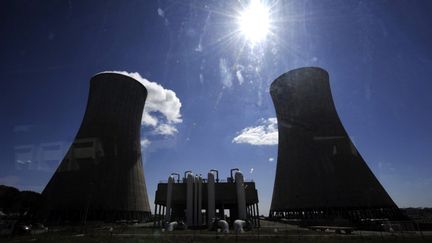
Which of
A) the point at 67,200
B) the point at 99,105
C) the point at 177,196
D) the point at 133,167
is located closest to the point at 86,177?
the point at 67,200

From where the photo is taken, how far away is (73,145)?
28.8 metres

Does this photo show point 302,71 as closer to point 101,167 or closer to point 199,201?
point 199,201

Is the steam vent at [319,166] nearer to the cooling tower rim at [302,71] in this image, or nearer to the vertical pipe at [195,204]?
the cooling tower rim at [302,71]

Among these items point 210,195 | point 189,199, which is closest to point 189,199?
point 189,199

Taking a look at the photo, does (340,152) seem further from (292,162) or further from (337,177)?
(292,162)

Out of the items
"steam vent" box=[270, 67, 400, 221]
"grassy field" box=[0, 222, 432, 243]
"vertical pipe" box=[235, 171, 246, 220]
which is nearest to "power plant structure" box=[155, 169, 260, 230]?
"vertical pipe" box=[235, 171, 246, 220]

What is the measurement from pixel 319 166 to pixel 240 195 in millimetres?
9711

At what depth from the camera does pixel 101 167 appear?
28516mm

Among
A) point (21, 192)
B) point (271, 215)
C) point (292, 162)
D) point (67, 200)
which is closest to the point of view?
point (67, 200)

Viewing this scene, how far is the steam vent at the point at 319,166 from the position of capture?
27.6 meters

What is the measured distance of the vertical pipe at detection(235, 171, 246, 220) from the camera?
26.4 m

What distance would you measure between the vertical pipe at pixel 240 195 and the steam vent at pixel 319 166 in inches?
245

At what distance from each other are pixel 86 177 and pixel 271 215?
25283 mm

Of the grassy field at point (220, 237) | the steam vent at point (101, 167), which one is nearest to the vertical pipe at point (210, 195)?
the steam vent at point (101, 167)
